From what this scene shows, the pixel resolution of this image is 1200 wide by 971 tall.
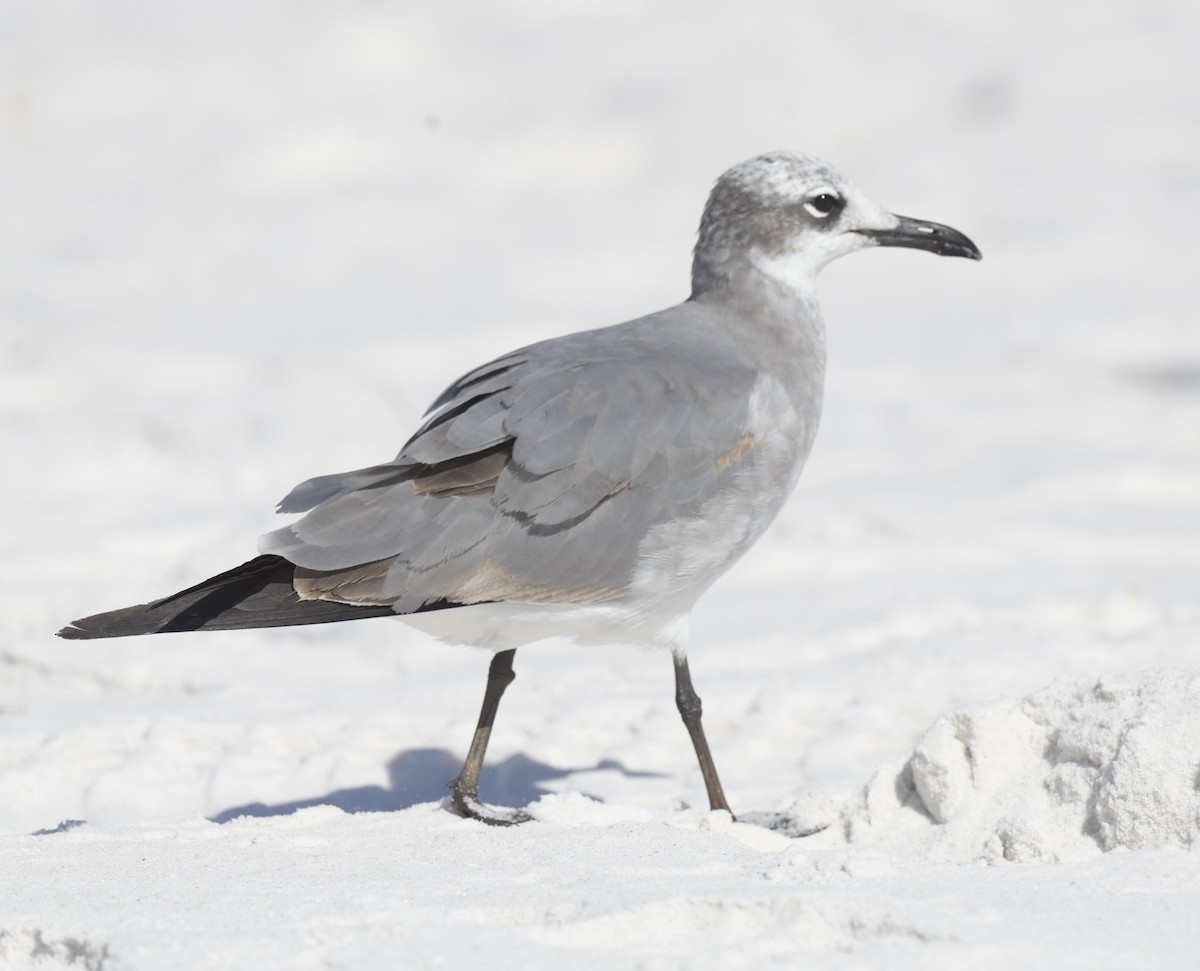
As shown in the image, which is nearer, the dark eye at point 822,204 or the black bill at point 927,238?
the dark eye at point 822,204

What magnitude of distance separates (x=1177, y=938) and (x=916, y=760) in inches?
54.3

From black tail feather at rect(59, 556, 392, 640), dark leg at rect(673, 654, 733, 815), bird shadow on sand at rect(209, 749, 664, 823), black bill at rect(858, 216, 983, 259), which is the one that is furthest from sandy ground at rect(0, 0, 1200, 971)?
black bill at rect(858, 216, 983, 259)

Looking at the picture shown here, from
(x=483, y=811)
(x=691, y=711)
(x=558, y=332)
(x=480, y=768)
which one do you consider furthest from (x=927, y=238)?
(x=558, y=332)

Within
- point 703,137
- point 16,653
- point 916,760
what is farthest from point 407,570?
point 703,137

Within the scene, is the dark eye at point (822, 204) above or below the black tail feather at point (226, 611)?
above

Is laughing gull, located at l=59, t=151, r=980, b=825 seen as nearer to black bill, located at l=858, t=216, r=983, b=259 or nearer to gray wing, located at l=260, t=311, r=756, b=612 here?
gray wing, located at l=260, t=311, r=756, b=612

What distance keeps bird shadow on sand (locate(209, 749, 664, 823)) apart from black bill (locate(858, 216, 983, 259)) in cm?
178

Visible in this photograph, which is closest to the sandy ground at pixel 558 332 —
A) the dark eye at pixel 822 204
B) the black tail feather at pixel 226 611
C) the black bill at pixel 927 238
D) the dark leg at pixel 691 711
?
the dark leg at pixel 691 711

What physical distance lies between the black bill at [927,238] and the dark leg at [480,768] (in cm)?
177

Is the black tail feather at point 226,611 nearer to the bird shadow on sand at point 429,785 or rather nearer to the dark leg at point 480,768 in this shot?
the dark leg at point 480,768

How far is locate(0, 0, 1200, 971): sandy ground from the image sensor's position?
329cm

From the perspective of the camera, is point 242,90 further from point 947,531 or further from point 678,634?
point 678,634

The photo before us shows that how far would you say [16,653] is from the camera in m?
6.14

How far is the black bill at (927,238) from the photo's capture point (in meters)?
5.46
